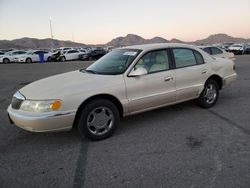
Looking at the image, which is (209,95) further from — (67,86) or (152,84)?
(67,86)

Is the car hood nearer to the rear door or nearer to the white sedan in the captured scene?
the white sedan

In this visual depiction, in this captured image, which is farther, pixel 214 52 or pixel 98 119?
pixel 214 52

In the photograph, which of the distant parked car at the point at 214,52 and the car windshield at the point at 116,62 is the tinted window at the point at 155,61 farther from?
the distant parked car at the point at 214,52

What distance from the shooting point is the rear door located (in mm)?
5543

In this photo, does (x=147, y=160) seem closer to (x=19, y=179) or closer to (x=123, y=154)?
(x=123, y=154)

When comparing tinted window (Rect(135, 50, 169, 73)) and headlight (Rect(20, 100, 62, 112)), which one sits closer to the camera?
headlight (Rect(20, 100, 62, 112))

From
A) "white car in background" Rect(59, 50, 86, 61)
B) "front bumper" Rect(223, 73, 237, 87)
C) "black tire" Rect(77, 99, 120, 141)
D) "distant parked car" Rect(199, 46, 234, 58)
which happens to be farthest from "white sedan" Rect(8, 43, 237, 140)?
"white car in background" Rect(59, 50, 86, 61)

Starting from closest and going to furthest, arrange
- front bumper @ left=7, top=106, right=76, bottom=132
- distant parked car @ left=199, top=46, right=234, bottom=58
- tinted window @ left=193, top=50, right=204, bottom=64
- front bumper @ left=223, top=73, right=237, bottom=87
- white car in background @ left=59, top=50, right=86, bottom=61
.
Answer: front bumper @ left=7, top=106, right=76, bottom=132 < tinted window @ left=193, top=50, right=204, bottom=64 < front bumper @ left=223, top=73, right=237, bottom=87 < distant parked car @ left=199, top=46, right=234, bottom=58 < white car in background @ left=59, top=50, right=86, bottom=61

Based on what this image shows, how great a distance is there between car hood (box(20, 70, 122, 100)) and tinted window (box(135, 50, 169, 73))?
0.62m

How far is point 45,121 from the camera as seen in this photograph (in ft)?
13.5

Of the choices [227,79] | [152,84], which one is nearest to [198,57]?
[227,79]

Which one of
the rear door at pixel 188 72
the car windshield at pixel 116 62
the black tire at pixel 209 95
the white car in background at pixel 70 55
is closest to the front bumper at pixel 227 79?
Result: the black tire at pixel 209 95

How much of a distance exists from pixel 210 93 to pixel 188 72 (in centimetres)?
97

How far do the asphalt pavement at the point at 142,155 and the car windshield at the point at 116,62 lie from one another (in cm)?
111
